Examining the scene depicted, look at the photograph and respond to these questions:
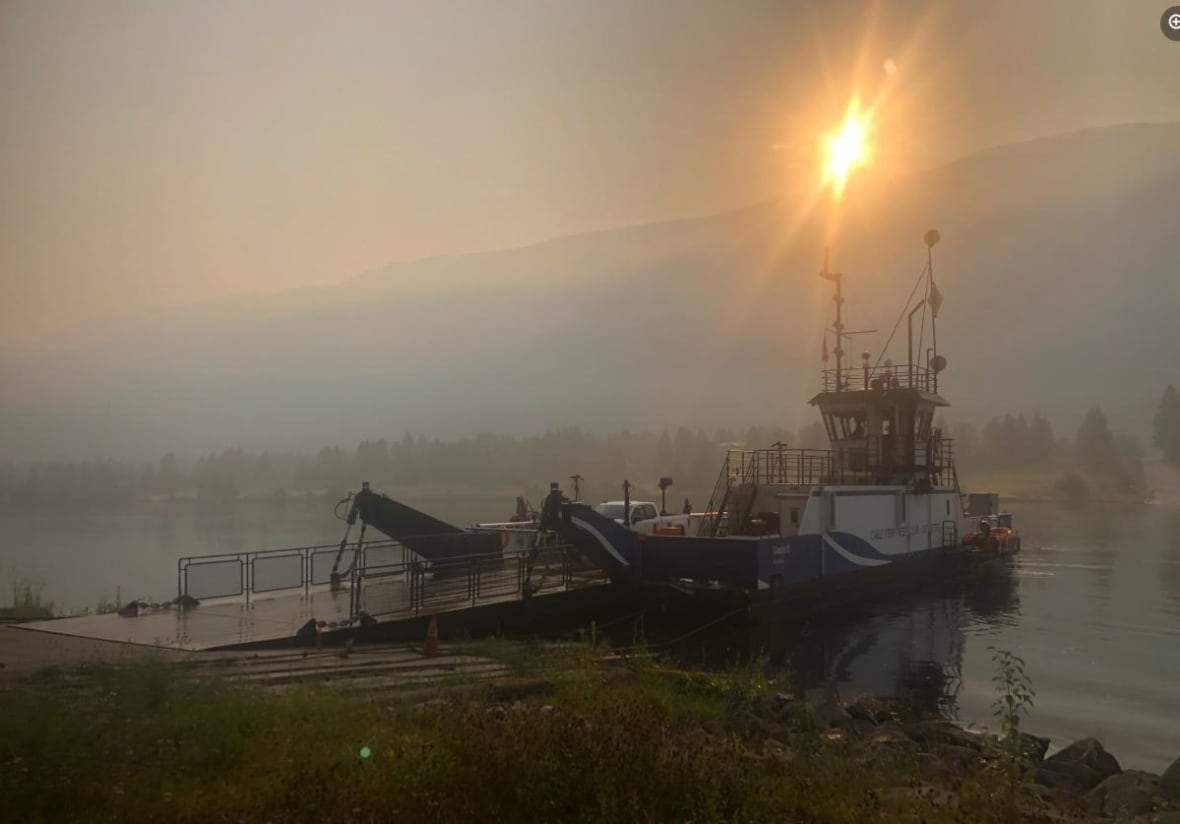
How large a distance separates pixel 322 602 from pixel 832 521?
15082 mm

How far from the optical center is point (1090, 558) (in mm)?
46656

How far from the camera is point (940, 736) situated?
13.9 m

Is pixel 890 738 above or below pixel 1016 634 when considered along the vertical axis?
above

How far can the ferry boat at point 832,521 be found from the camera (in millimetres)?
22578

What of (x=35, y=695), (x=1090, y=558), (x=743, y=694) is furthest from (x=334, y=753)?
(x=1090, y=558)

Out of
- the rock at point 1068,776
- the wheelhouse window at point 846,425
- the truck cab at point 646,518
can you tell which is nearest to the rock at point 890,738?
the rock at point 1068,776

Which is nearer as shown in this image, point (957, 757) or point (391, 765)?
point (391, 765)

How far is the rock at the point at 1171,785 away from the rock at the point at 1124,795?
0.33ft

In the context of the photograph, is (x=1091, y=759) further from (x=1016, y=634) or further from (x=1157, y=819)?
(x=1016, y=634)

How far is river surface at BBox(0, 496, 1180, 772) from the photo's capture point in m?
17.8

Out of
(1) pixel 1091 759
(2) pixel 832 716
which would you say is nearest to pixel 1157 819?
(1) pixel 1091 759

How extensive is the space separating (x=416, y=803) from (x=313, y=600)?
1390 cm

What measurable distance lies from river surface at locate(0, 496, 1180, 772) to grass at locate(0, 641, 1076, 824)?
10350 millimetres

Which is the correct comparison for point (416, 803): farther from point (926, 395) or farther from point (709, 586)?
point (926, 395)
